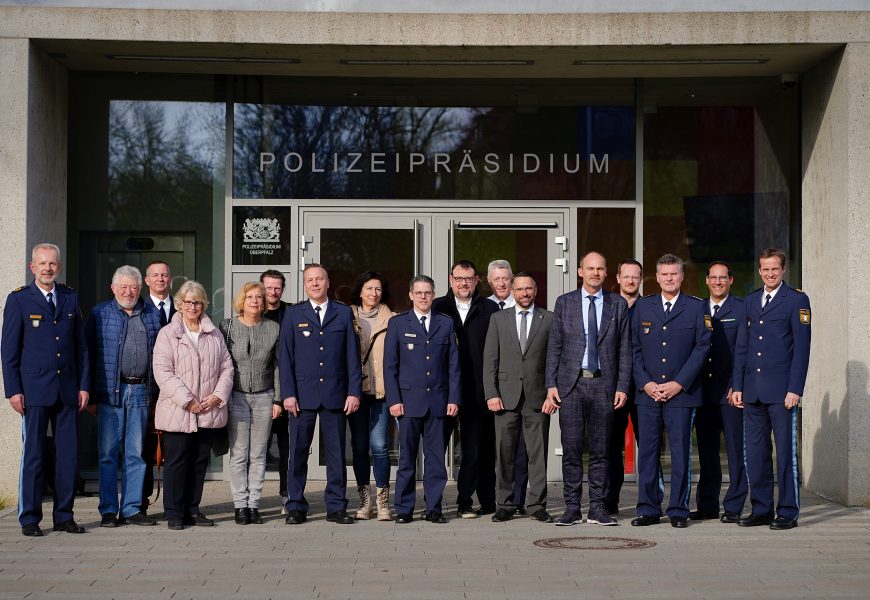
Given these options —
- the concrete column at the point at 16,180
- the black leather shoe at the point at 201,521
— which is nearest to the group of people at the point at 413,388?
the black leather shoe at the point at 201,521

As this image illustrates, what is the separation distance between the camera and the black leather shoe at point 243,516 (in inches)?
389

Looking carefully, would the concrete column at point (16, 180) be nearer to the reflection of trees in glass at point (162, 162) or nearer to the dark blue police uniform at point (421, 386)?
the reflection of trees in glass at point (162, 162)

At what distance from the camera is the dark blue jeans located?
10070 millimetres

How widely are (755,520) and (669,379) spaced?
1.19m

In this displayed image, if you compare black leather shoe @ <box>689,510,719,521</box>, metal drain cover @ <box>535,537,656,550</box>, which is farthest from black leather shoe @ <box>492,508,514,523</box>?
black leather shoe @ <box>689,510,719,521</box>

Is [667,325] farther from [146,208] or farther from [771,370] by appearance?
[146,208]

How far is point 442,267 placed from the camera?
12719mm

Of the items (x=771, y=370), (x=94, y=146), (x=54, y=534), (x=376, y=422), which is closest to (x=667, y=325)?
(x=771, y=370)

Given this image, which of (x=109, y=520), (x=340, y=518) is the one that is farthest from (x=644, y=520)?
(x=109, y=520)

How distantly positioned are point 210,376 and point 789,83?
6.19 m

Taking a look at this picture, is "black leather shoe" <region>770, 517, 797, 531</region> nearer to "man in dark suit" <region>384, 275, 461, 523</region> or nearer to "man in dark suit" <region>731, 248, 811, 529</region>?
"man in dark suit" <region>731, 248, 811, 529</region>

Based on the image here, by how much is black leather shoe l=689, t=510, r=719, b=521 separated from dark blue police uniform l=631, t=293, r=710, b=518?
0.41 metres

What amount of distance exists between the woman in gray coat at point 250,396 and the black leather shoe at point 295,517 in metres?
0.25

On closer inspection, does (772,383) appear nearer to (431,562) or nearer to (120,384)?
(431,562)
